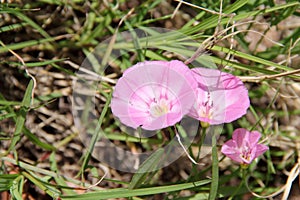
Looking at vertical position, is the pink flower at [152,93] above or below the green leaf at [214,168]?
above

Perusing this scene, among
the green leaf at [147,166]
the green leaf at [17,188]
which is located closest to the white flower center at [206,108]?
the green leaf at [147,166]

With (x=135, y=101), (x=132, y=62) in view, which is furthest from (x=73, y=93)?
(x=135, y=101)

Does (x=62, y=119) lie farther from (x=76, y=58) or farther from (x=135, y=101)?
(x=135, y=101)

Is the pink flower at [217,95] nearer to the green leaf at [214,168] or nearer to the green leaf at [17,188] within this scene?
the green leaf at [214,168]

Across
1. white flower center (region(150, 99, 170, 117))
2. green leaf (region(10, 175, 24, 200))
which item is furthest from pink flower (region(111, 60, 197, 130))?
green leaf (region(10, 175, 24, 200))

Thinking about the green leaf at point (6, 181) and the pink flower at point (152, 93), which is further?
the green leaf at point (6, 181)

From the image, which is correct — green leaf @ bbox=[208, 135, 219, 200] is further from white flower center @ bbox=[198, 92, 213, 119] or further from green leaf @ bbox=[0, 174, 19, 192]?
green leaf @ bbox=[0, 174, 19, 192]

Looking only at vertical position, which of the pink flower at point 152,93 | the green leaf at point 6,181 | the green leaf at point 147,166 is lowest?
the green leaf at point 147,166
